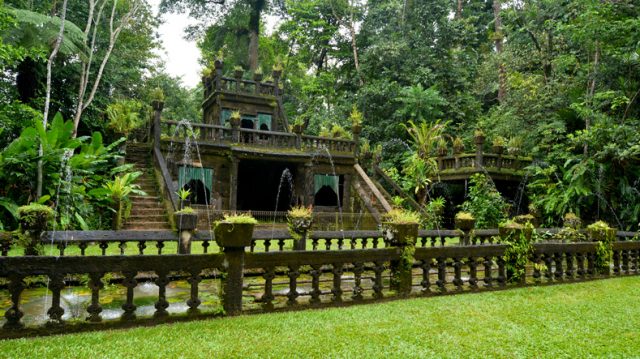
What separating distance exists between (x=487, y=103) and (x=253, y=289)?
2954cm

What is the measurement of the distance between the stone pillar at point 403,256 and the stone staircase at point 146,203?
352 inches

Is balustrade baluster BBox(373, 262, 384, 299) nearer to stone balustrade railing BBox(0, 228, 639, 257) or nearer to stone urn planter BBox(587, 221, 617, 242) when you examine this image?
stone balustrade railing BBox(0, 228, 639, 257)

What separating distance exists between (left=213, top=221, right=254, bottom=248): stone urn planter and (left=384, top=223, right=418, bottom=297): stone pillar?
2.41m

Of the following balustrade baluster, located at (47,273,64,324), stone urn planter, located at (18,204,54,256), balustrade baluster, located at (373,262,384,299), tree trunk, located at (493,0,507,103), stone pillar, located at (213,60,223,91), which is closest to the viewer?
balustrade baluster, located at (47,273,64,324)

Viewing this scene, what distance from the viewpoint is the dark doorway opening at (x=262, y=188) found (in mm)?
21953

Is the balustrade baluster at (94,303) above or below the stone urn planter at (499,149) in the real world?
below

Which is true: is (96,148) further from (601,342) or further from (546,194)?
(546,194)

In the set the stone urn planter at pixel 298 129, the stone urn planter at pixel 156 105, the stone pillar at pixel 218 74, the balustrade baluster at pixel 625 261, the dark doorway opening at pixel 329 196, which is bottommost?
the balustrade baluster at pixel 625 261

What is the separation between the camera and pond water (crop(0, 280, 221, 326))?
5336 mm

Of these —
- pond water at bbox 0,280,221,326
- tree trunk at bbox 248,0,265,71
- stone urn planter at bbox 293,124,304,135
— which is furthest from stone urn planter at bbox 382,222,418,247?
tree trunk at bbox 248,0,265,71

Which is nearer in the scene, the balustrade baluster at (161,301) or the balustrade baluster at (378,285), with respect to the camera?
the balustrade baluster at (161,301)

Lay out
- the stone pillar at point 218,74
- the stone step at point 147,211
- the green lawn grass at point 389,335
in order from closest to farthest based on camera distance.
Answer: the green lawn grass at point 389,335
the stone step at point 147,211
the stone pillar at point 218,74

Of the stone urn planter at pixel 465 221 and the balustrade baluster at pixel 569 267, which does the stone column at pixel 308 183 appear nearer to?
the stone urn planter at pixel 465 221

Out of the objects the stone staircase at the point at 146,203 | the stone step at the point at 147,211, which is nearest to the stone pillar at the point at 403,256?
the stone staircase at the point at 146,203
